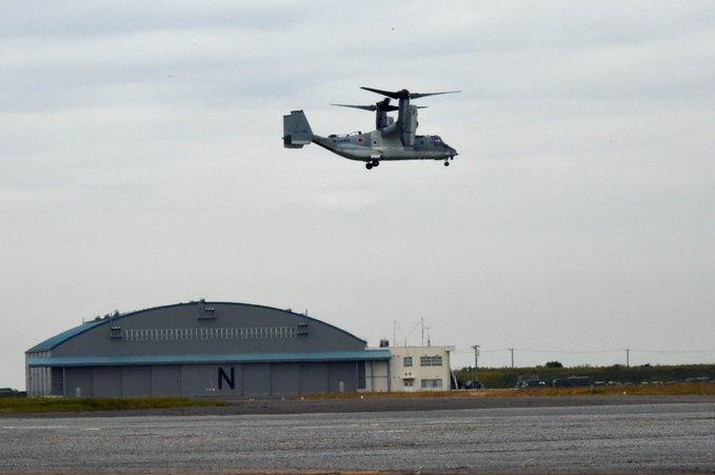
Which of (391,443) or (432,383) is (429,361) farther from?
(391,443)

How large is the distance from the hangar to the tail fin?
27710 millimetres

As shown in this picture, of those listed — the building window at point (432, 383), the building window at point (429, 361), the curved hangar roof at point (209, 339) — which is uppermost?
the curved hangar roof at point (209, 339)

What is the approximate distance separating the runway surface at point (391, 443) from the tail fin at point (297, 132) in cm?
3263

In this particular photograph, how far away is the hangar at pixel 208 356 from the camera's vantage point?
107m

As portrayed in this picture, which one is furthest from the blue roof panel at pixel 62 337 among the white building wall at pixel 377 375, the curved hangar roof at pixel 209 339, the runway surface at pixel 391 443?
the runway surface at pixel 391 443

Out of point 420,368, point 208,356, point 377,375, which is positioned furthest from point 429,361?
point 208,356

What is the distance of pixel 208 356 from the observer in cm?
10881

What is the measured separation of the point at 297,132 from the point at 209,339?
3054 centimetres

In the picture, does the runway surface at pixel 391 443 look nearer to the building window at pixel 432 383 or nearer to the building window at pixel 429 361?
the building window at pixel 432 383

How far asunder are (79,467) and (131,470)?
5.60ft

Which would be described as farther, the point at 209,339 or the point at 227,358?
the point at 209,339

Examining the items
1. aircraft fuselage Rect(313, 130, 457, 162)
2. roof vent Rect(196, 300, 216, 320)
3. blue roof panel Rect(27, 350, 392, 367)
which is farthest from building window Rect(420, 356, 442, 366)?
aircraft fuselage Rect(313, 130, 457, 162)

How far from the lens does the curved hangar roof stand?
10788 centimetres

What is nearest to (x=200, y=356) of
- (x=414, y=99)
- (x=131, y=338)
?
(x=131, y=338)
